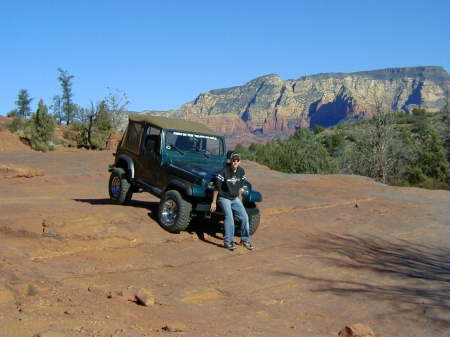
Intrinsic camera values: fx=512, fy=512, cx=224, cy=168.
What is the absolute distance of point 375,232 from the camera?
1203 centimetres

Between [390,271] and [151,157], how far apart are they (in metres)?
4.90

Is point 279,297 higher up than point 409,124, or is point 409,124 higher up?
point 409,124

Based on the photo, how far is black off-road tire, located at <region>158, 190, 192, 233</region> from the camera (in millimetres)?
8781

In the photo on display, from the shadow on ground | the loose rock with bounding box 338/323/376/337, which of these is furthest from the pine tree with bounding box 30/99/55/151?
the loose rock with bounding box 338/323/376/337

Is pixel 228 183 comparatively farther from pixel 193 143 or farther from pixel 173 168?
pixel 193 143

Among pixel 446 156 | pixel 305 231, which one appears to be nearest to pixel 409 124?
pixel 446 156

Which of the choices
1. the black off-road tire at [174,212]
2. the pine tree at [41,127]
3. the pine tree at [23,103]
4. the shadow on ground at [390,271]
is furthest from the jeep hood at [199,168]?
the pine tree at [23,103]

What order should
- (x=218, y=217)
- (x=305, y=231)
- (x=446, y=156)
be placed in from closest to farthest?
(x=218, y=217) < (x=305, y=231) < (x=446, y=156)

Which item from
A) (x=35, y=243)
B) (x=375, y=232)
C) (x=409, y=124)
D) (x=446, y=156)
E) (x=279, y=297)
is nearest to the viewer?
(x=279, y=297)

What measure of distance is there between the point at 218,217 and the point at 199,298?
3249mm

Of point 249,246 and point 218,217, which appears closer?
point 249,246

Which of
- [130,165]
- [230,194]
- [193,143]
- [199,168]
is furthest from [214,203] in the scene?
[130,165]

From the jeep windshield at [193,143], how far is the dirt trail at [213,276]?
138 centimetres

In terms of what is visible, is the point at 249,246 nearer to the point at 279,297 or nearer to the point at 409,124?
the point at 279,297
